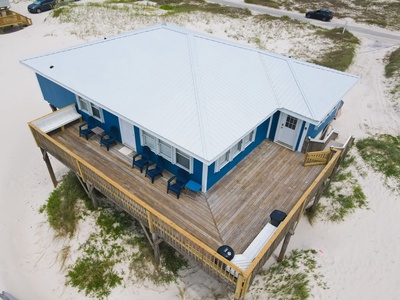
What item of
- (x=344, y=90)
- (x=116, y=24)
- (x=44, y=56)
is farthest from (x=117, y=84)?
(x=116, y=24)

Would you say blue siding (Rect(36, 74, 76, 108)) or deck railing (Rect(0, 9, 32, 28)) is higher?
blue siding (Rect(36, 74, 76, 108))

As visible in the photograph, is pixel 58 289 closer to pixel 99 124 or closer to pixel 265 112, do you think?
pixel 99 124

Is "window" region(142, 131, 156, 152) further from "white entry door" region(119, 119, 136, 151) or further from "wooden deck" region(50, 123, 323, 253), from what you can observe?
"wooden deck" region(50, 123, 323, 253)

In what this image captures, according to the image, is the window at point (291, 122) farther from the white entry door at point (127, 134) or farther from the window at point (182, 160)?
the white entry door at point (127, 134)

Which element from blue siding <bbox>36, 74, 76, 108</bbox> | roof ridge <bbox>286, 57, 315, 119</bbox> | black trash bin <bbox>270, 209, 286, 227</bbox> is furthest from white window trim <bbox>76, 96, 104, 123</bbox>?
roof ridge <bbox>286, 57, 315, 119</bbox>

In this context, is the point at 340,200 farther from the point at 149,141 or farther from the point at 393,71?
the point at 393,71

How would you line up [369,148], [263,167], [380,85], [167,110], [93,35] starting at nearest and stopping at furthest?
1. [167,110]
2. [263,167]
3. [369,148]
4. [380,85]
5. [93,35]

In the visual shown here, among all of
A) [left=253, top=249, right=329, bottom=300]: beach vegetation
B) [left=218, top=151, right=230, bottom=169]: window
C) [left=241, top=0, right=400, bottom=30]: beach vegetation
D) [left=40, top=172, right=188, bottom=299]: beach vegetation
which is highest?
[left=218, top=151, right=230, bottom=169]: window
